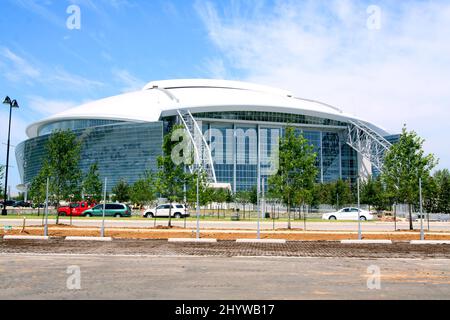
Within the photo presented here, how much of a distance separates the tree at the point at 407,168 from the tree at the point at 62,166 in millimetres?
22809

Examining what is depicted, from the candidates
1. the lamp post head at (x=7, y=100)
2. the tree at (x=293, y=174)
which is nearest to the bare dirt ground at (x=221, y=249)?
the tree at (x=293, y=174)

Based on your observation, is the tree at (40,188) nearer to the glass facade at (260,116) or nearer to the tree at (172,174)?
the tree at (172,174)

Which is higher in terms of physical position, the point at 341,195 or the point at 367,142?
the point at 367,142

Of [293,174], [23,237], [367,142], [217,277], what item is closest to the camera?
[217,277]

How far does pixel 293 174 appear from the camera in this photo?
28.9 meters

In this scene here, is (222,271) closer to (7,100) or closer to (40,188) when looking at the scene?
(40,188)

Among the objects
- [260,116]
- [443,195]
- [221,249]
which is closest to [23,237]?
[221,249]

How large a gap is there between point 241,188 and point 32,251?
244 feet

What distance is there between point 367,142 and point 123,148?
2111 inches

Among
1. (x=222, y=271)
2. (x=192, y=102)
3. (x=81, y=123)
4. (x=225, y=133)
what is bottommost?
(x=222, y=271)

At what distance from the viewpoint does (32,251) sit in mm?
15602

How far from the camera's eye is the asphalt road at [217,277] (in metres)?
7.86

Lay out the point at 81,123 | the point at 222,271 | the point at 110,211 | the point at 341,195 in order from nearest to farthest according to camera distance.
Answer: the point at 222,271 < the point at 110,211 < the point at 341,195 < the point at 81,123
